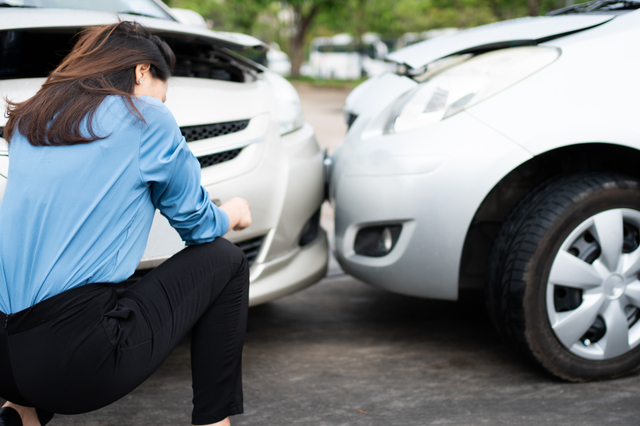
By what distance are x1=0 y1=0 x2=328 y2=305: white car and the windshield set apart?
0.01 meters

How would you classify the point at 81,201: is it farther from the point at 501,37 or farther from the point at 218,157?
the point at 501,37

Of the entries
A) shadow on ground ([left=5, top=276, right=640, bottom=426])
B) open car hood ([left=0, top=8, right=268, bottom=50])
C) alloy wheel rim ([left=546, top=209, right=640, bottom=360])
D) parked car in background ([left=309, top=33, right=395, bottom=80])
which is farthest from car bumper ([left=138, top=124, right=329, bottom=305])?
parked car in background ([left=309, top=33, right=395, bottom=80])

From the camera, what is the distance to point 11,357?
4.45 feet

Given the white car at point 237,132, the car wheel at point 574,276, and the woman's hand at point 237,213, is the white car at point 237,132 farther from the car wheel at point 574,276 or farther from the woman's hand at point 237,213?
the car wheel at point 574,276

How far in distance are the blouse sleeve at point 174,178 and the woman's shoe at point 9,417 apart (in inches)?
24.0

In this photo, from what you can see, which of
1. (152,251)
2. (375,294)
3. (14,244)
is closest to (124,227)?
(14,244)

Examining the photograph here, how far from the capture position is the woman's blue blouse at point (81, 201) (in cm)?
134

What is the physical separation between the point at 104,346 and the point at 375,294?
1968 mm

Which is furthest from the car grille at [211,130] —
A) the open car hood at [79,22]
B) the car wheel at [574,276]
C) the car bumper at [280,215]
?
the car wheel at [574,276]

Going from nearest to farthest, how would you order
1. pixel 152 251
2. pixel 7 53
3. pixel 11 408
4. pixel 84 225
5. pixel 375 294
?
pixel 84 225
pixel 11 408
pixel 152 251
pixel 7 53
pixel 375 294

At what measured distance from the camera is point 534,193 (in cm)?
220

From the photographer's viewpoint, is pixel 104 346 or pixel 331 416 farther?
pixel 331 416

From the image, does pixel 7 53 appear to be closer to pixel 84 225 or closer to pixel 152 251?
pixel 152 251

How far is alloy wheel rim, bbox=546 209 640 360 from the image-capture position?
208 centimetres
